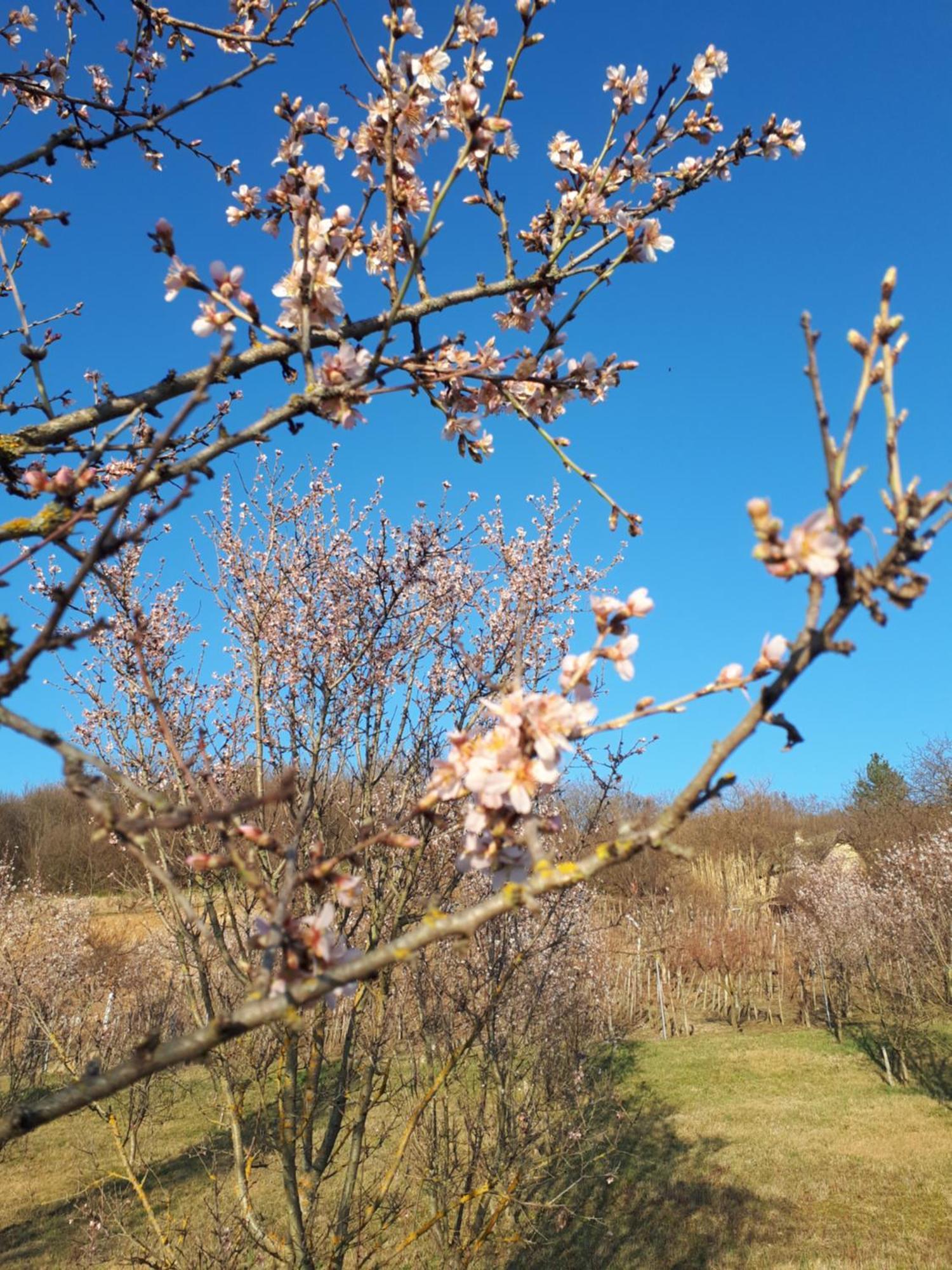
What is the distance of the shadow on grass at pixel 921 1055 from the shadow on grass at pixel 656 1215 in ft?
15.3

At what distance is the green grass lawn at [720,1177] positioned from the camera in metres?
7.48

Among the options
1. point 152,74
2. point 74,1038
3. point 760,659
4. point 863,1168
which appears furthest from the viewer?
point 74,1038

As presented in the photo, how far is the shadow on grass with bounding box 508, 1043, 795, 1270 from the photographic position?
716 centimetres

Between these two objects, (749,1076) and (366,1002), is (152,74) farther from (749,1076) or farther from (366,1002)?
(749,1076)

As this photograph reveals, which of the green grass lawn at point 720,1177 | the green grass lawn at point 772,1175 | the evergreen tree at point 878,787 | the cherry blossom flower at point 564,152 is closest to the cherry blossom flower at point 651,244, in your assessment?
the cherry blossom flower at point 564,152

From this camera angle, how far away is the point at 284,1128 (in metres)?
3.79

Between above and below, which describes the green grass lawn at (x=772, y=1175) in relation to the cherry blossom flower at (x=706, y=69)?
below

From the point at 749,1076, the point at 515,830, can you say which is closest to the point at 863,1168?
the point at 749,1076

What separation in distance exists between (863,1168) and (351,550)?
9.92 meters

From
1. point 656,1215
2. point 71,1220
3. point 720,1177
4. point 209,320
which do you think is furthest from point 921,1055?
point 209,320

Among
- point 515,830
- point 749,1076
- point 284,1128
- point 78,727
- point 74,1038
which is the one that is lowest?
point 749,1076

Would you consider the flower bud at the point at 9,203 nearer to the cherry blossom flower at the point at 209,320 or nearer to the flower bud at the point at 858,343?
the cherry blossom flower at the point at 209,320

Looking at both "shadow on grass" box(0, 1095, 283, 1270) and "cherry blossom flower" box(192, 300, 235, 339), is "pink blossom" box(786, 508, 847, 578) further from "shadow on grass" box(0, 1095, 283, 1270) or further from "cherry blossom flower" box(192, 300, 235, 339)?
"shadow on grass" box(0, 1095, 283, 1270)

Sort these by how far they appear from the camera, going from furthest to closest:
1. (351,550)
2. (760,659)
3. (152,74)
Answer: (351,550)
(152,74)
(760,659)
